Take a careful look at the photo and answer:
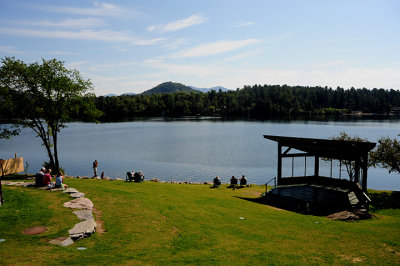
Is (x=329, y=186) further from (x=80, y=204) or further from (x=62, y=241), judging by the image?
(x=62, y=241)

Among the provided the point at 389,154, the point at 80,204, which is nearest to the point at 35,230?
the point at 80,204

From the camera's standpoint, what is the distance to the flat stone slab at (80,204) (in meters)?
15.8

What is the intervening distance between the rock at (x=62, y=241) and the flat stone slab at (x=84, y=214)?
2.24m

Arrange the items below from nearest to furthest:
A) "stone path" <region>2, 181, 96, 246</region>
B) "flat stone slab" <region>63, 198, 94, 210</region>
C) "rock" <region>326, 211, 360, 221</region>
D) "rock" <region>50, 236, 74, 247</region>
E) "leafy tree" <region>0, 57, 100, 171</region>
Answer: "rock" <region>50, 236, 74, 247</region>, "stone path" <region>2, 181, 96, 246</region>, "flat stone slab" <region>63, 198, 94, 210</region>, "rock" <region>326, 211, 360, 221</region>, "leafy tree" <region>0, 57, 100, 171</region>

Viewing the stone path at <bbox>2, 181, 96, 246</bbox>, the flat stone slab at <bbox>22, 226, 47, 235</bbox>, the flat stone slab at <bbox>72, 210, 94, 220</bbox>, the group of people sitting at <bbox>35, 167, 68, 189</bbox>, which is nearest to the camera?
the stone path at <bbox>2, 181, 96, 246</bbox>

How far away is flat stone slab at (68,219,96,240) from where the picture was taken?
1187cm

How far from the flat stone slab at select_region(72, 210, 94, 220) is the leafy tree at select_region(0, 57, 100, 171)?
18.4 m

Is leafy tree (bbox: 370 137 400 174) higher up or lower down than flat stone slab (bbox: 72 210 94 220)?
higher up

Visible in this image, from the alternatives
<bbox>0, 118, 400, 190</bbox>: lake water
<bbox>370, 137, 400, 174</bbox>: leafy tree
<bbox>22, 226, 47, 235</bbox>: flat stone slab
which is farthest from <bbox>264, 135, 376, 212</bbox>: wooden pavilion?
<bbox>22, 226, 47, 235</bbox>: flat stone slab

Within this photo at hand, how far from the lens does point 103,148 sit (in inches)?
2714

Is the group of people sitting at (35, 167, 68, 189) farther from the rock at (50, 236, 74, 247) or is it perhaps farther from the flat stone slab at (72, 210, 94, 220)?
the rock at (50, 236, 74, 247)

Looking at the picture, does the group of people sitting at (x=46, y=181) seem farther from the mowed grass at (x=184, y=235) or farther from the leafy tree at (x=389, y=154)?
the leafy tree at (x=389, y=154)

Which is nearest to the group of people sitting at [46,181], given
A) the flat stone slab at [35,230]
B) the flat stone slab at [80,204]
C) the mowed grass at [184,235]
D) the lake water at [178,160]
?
the mowed grass at [184,235]

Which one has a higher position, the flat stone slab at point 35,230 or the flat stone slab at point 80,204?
the flat stone slab at point 35,230
